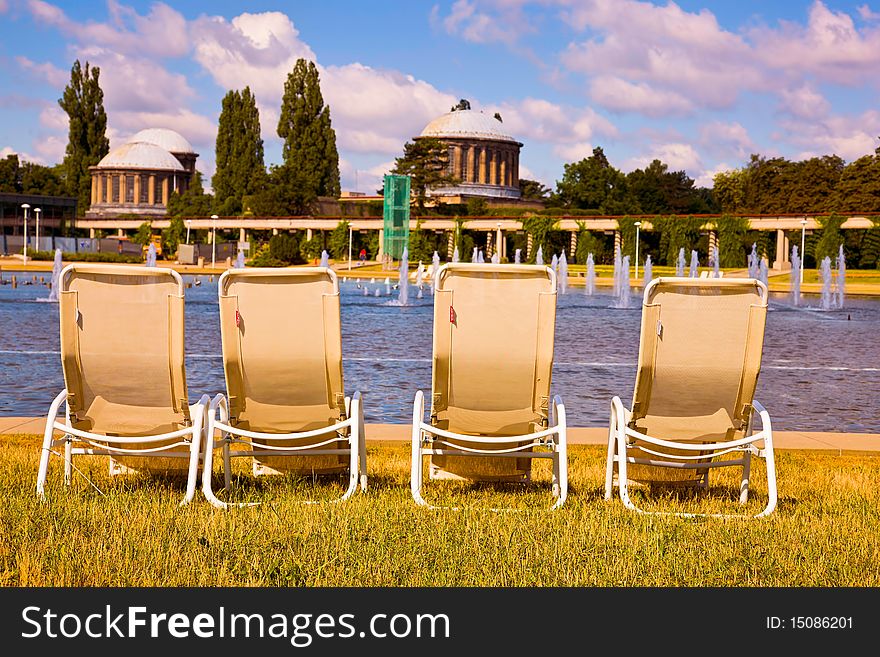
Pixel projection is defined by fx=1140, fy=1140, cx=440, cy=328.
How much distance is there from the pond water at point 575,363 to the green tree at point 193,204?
71986mm

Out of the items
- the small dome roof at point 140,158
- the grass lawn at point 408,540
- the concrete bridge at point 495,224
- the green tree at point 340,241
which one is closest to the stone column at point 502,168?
the concrete bridge at point 495,224

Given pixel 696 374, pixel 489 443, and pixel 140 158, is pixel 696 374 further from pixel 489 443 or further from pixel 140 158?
pixel 140 158

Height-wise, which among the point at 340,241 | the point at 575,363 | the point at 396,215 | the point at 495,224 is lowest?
the point at 575,363

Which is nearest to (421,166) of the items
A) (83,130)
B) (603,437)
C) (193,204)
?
(193,204)

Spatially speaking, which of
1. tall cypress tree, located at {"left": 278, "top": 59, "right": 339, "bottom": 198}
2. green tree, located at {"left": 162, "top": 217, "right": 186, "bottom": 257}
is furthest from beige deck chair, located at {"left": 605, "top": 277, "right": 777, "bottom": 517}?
green tree, located at {"left": 162, "top": 217, "right": 186, "bottom": 257}

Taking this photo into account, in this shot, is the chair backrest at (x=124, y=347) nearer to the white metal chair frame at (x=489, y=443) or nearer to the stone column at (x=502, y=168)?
the white metal chair frame at (x=489, y=443)

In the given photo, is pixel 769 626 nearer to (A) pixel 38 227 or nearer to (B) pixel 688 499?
(B) pixel 688 499

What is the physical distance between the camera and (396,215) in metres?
77.8

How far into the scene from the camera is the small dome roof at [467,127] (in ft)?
376

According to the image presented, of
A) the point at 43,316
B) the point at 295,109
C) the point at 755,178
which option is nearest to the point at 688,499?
the point at 43,316

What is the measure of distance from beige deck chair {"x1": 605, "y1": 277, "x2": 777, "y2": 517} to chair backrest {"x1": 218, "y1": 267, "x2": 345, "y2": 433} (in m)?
1.36

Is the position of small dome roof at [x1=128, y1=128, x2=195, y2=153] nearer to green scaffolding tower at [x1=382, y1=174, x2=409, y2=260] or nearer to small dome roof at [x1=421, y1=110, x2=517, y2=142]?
small dome roof at [x1=421, y1=110, x2=517, y2=142]

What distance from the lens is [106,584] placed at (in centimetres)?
396

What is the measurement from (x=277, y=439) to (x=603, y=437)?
3.03 meters
